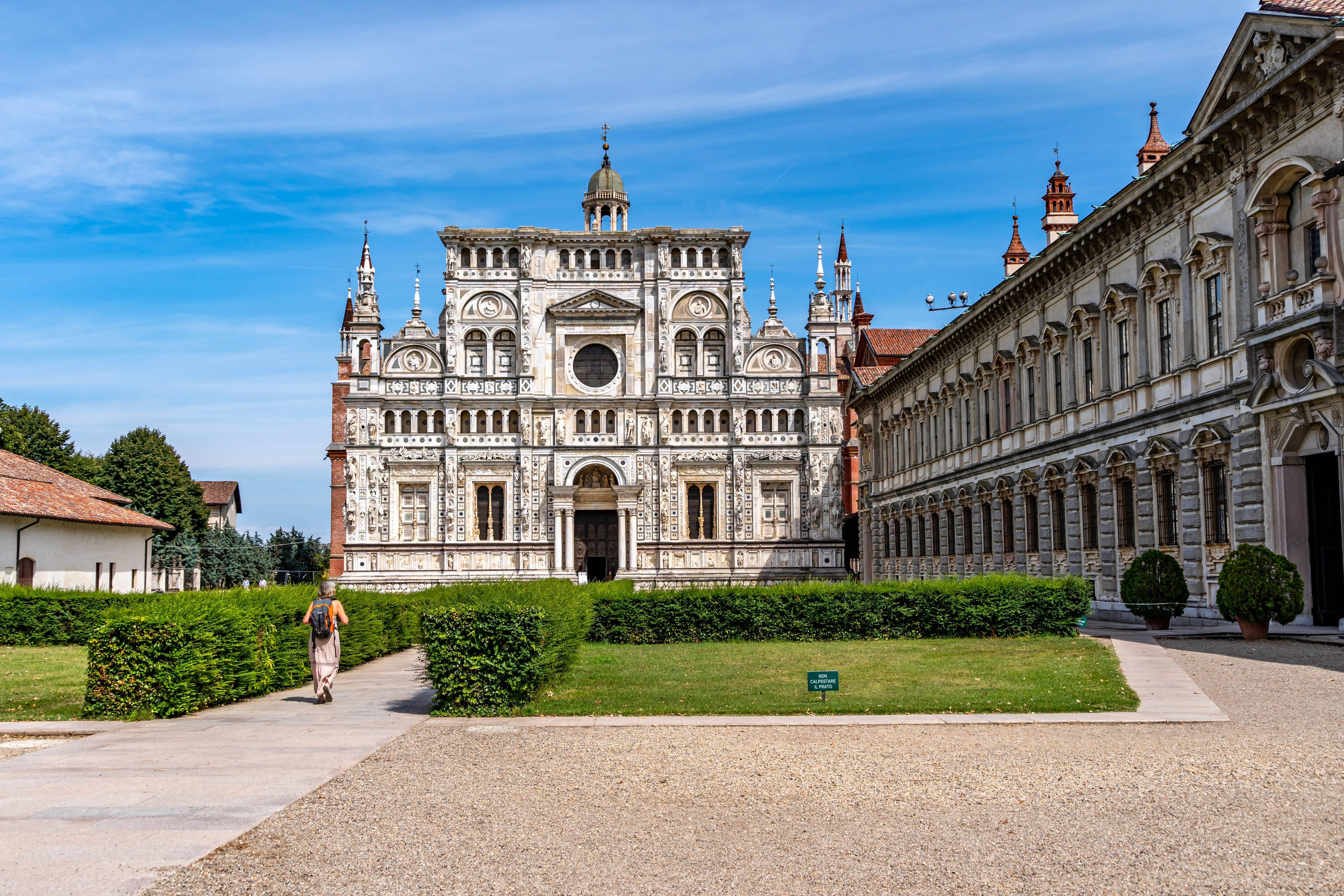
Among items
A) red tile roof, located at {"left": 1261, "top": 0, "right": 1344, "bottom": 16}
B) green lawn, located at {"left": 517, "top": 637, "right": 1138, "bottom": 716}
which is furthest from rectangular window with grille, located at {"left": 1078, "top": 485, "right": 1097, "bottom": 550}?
A: red tile roof, located at {"left": 1261, "top": 0, "right": 1344, "bottom": 16}

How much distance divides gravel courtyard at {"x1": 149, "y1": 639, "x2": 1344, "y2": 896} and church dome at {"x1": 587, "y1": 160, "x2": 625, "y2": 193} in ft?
202

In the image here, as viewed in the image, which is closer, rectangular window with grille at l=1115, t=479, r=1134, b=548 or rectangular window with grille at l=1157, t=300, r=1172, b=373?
rectangular window with grille at l=1157, t=300, r=1172, b=373

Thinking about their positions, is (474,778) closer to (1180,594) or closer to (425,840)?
(425,840)

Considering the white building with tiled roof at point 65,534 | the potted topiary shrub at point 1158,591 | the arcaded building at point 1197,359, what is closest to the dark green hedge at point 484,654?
the arcaded building at point 1197,359

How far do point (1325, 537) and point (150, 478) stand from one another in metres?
75.6

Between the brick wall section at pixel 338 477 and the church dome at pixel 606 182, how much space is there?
64.5 ft

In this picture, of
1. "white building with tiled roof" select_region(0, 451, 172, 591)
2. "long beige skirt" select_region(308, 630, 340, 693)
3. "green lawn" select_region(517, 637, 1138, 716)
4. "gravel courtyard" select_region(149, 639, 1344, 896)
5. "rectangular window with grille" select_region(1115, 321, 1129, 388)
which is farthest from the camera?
"white building with tiled roof" select_region(0, 451, 172, 591)

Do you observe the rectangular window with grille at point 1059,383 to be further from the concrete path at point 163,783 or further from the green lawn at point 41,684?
the green lawn at point 41,684

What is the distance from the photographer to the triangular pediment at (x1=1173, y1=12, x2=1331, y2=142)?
22.7 m

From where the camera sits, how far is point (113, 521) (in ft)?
161

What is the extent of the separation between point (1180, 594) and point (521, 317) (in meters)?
45.4

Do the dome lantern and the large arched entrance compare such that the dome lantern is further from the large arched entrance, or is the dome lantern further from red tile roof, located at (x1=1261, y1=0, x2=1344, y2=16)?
red tile roof, located at (x1=1261, y1=0, x2=1344, y2=16)

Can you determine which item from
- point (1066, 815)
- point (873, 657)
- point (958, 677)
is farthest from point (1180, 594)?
point (1066, 815)

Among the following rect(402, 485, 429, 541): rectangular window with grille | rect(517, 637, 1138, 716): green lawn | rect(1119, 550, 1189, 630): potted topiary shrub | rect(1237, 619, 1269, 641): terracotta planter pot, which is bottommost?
rect(517, 637, 1138, 716): green lawn
